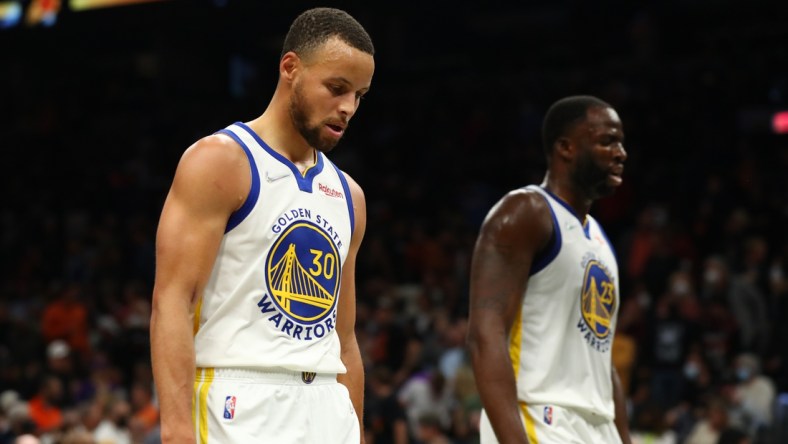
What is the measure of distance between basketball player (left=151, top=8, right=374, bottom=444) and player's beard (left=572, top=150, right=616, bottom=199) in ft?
5.33

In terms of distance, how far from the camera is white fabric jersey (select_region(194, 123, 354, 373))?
334cm

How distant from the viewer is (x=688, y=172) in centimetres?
Result: 1372

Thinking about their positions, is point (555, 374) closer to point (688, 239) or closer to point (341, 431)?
point (341, 431)

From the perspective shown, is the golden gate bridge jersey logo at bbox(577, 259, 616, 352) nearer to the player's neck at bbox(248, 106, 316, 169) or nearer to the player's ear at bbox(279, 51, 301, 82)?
the player's neck at bbox(248, 106, 316, 169)

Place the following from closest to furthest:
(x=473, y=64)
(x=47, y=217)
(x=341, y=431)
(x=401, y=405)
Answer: (x=341, y=431) < (x=401, y=405) < (x=47, y=217) < (x=473, y=64)

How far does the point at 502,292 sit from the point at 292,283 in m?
1.37

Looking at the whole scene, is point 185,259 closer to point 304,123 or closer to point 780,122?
point 304,123

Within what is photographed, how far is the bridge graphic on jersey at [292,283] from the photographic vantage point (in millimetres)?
3377

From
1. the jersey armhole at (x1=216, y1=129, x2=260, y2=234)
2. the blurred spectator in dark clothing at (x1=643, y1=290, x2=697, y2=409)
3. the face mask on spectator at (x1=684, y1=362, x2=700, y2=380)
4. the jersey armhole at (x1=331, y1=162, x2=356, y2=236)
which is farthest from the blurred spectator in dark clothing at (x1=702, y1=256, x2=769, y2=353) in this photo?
the jersey armhole at (x1=216, y1=129, x2=260, y2=234)

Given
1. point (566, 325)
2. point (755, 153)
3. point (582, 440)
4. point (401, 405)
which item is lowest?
point (401, 405)

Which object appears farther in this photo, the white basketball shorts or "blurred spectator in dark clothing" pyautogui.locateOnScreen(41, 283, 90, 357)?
"blurred spectator in dark clothing" pyautogui.locateOnScreen(41, 283, 90, 357)

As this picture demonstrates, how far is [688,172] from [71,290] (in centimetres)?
786

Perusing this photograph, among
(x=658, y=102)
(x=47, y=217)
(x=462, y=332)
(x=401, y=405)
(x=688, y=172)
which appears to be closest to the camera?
(x=401, y=405)

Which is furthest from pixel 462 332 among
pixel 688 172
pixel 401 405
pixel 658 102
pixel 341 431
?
pixel 341 431
